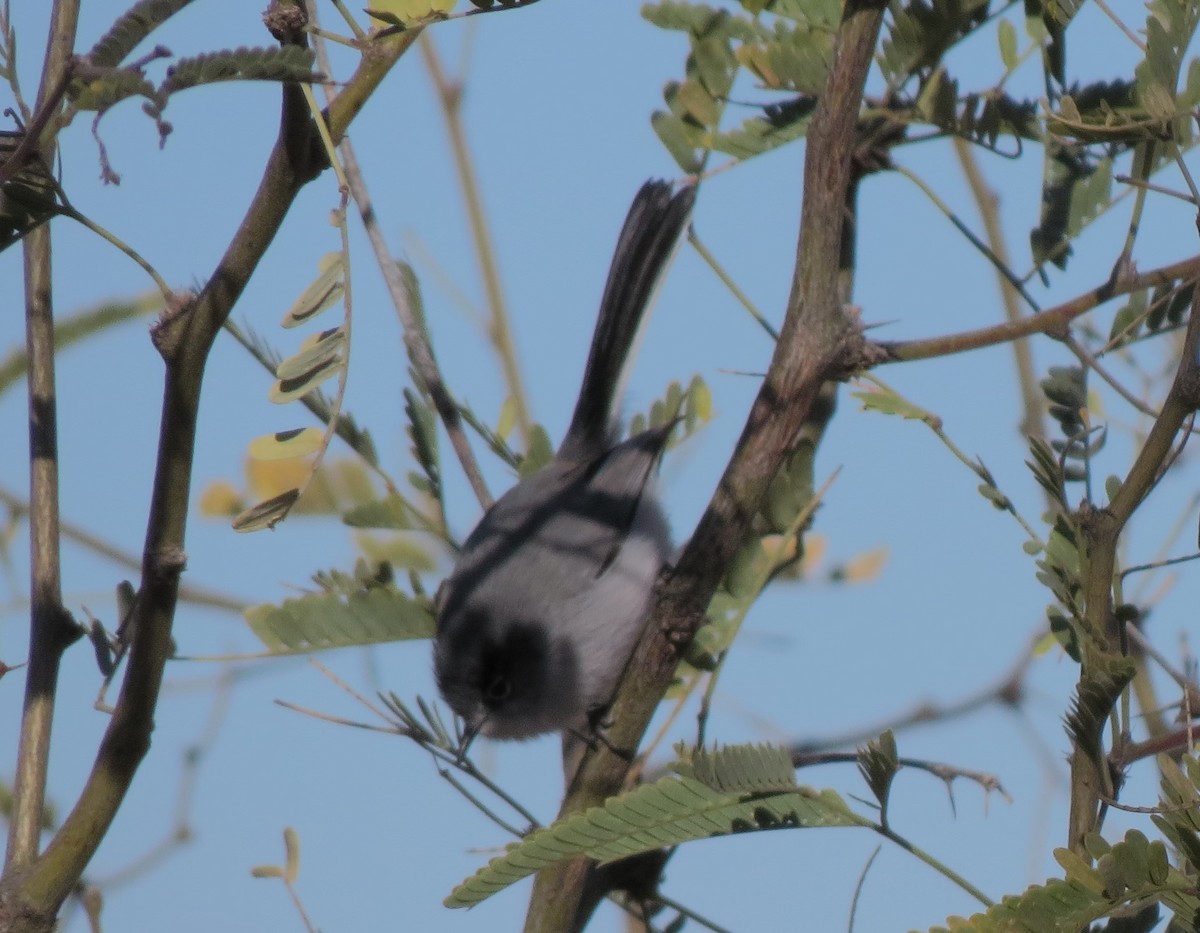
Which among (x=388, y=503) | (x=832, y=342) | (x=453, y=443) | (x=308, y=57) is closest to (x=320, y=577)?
(x=388, y=503)

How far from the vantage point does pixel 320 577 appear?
70.7 inches

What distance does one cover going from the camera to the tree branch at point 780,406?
1246 millimetres

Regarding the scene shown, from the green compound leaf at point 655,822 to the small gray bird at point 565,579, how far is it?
1.45 meters

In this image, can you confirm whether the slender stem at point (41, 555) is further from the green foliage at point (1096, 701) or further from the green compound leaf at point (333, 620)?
the green foliage at point (1096, 701)

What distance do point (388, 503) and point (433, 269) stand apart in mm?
849

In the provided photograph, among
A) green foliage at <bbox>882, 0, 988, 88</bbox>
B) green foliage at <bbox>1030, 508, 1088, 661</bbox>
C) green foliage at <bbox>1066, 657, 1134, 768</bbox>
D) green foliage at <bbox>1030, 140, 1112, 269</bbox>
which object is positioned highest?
green foliage at <bbox>882, 0, 988, 88</bbox>

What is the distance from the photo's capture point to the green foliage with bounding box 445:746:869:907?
998mm

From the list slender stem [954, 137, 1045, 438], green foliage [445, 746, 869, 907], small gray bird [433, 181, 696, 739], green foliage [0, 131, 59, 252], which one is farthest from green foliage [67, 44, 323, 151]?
small gray bird [433, 181, 696, 739]

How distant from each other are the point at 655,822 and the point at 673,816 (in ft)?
0.05

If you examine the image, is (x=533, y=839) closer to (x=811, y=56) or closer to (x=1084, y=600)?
(x=1084, y=600)

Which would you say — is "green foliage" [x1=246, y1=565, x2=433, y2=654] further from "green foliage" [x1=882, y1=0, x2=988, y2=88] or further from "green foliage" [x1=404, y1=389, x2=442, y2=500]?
"green foliage" [x1=882, y1=0, x2=988, y2=88]

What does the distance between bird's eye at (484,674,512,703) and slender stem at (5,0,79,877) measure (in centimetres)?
146

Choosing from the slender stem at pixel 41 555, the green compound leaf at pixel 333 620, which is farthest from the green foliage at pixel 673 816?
the green compound leaf at pixel 333 620

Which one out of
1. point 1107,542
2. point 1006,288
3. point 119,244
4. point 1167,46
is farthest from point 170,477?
point 1006,288
